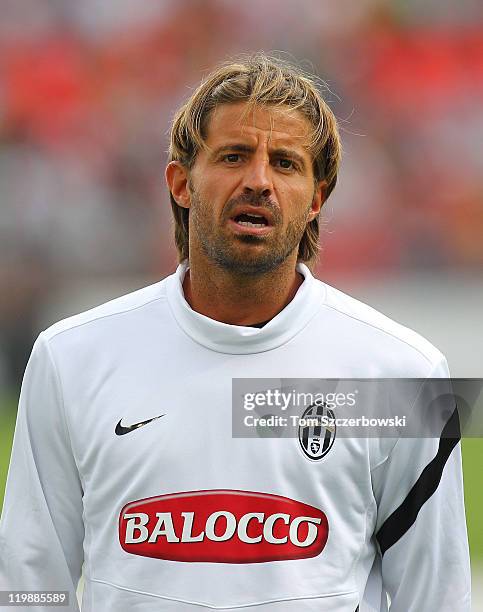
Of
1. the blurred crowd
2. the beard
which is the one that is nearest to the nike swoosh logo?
the beard

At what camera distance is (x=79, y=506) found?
244 centimetres

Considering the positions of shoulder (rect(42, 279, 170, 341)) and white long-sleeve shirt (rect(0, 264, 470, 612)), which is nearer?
white long-sleeve shirt (rect(0, 264, 470, 612))

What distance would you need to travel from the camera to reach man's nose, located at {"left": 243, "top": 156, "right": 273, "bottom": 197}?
2.32 m

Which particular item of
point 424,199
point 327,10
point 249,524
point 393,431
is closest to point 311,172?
point 393,431

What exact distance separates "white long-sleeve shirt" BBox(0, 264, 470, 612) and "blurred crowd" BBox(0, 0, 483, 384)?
639 centimetres

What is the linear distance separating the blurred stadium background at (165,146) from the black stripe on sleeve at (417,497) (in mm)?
6414

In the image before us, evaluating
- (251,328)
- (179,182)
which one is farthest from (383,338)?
(179,182)

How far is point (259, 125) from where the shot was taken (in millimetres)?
2375

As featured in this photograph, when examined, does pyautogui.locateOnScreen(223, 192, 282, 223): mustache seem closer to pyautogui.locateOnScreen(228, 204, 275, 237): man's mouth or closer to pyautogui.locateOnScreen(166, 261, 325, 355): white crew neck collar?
pyautogui.locateOnScreen(228, 204, 275, 237): man's mouth

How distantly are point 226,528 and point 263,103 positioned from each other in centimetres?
88

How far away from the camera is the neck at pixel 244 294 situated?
7.97ft

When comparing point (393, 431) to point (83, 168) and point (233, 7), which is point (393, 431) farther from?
point (233, 7)

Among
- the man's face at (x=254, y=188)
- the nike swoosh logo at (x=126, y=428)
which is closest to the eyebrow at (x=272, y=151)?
the man's face at (x=254, y=188)

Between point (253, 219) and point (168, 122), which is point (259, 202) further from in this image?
point (168, 122)
